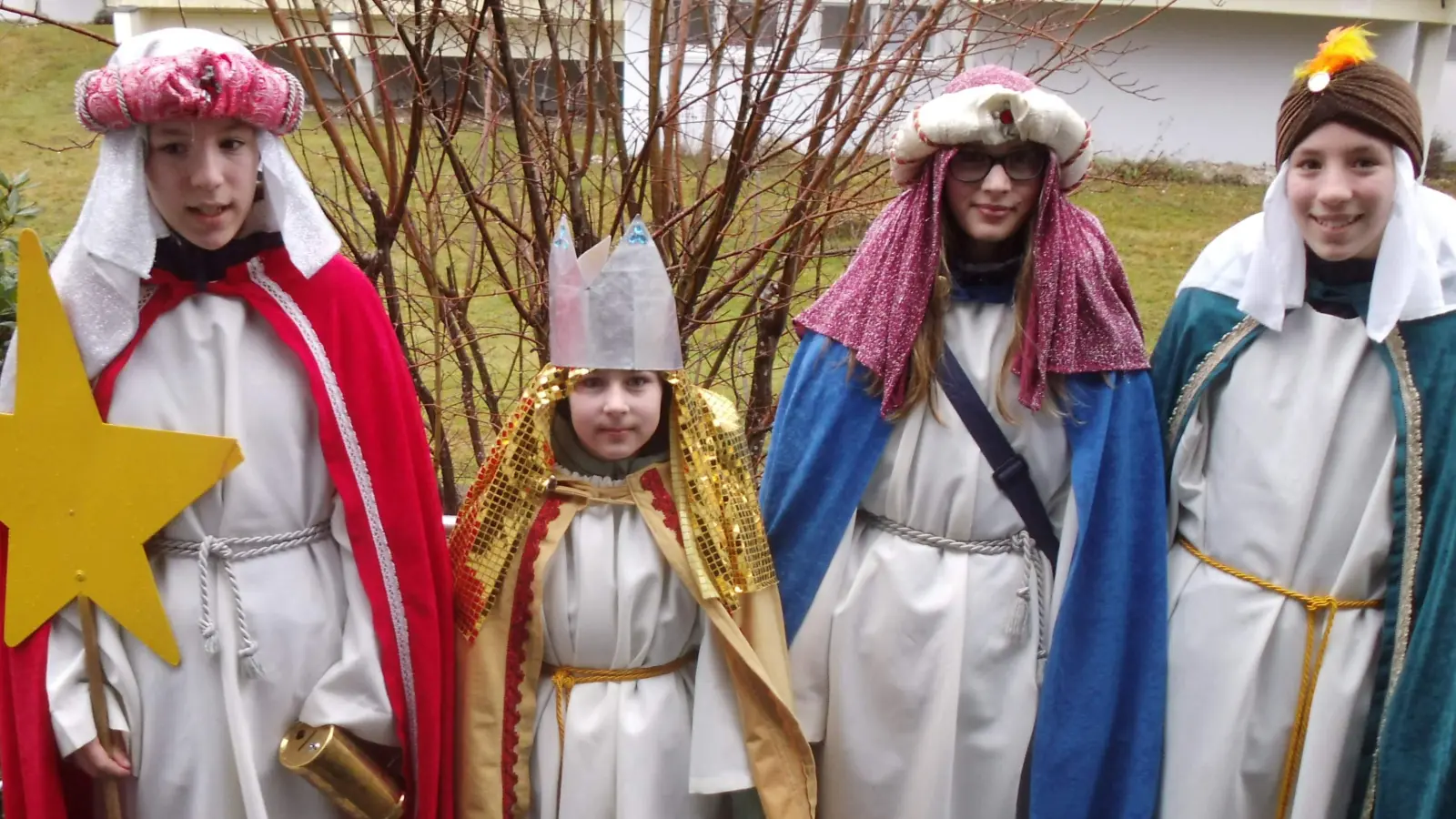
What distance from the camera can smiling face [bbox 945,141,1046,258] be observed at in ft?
8.15

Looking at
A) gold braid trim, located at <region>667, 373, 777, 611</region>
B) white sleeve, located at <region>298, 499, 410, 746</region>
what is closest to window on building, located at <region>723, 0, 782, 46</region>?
gold braid trim, located at <region>667, 373, 777, 611</region>

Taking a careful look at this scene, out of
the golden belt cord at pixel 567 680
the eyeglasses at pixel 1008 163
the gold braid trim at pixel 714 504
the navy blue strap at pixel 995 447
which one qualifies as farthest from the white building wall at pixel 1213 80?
the golden belt cord at pixel 567 680

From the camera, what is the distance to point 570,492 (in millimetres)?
2438

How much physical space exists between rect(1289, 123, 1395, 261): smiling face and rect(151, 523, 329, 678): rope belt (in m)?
2.24

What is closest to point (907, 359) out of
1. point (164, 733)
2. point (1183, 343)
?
point (1183, 343)

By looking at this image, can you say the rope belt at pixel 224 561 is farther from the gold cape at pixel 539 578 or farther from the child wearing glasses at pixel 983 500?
the child wearing glasses at pixel 983 500

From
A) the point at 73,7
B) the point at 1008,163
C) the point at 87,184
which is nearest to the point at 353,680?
the point at 1008,163

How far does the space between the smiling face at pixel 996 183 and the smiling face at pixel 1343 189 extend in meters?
0.55

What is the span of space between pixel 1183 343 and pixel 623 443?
130 centimetres

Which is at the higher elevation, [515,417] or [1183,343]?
[1183,343]

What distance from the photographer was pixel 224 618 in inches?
84.3

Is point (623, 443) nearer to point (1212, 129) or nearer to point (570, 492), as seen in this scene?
point (570, 492)

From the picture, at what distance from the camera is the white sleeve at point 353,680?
2.22m

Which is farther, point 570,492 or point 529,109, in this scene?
point 529,109
